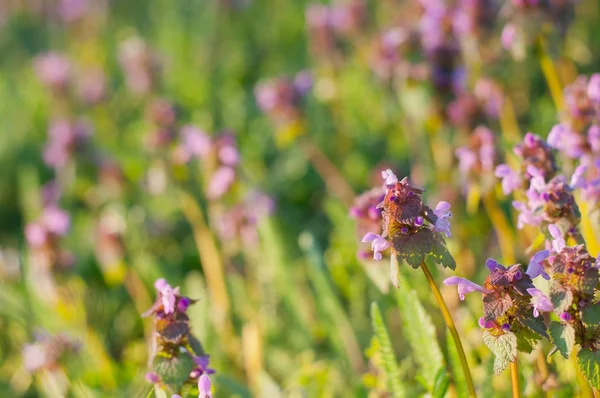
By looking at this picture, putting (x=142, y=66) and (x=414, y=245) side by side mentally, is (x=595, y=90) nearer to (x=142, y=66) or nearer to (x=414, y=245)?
(x=414, y=245)

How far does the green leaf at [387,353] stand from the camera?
69.2 inches

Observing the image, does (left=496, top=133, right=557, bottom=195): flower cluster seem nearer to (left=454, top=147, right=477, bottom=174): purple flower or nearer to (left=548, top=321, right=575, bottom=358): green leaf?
(left=548, top=321, right=575, bottom=358): green leaf

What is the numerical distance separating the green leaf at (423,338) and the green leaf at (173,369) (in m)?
0.56

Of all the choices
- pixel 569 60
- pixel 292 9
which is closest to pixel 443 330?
pixel 569 60

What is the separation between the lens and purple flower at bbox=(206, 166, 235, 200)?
2.76 meters

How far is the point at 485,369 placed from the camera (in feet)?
6.07

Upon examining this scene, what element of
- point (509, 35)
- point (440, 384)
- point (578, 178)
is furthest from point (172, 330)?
point (509, 35)

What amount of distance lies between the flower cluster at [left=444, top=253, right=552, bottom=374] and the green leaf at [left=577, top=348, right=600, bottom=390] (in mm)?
86

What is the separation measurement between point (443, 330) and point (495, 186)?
49cm

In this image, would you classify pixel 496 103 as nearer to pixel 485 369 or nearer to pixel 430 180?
pixel 430 180

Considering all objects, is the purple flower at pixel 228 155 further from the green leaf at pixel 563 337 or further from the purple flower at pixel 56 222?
the green leaf at pixel 563 337

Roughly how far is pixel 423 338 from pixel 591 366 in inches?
20.8

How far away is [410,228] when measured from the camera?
4.74 ft

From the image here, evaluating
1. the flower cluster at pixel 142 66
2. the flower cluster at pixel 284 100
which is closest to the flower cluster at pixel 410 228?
the flower cluster at pixel 284 100
